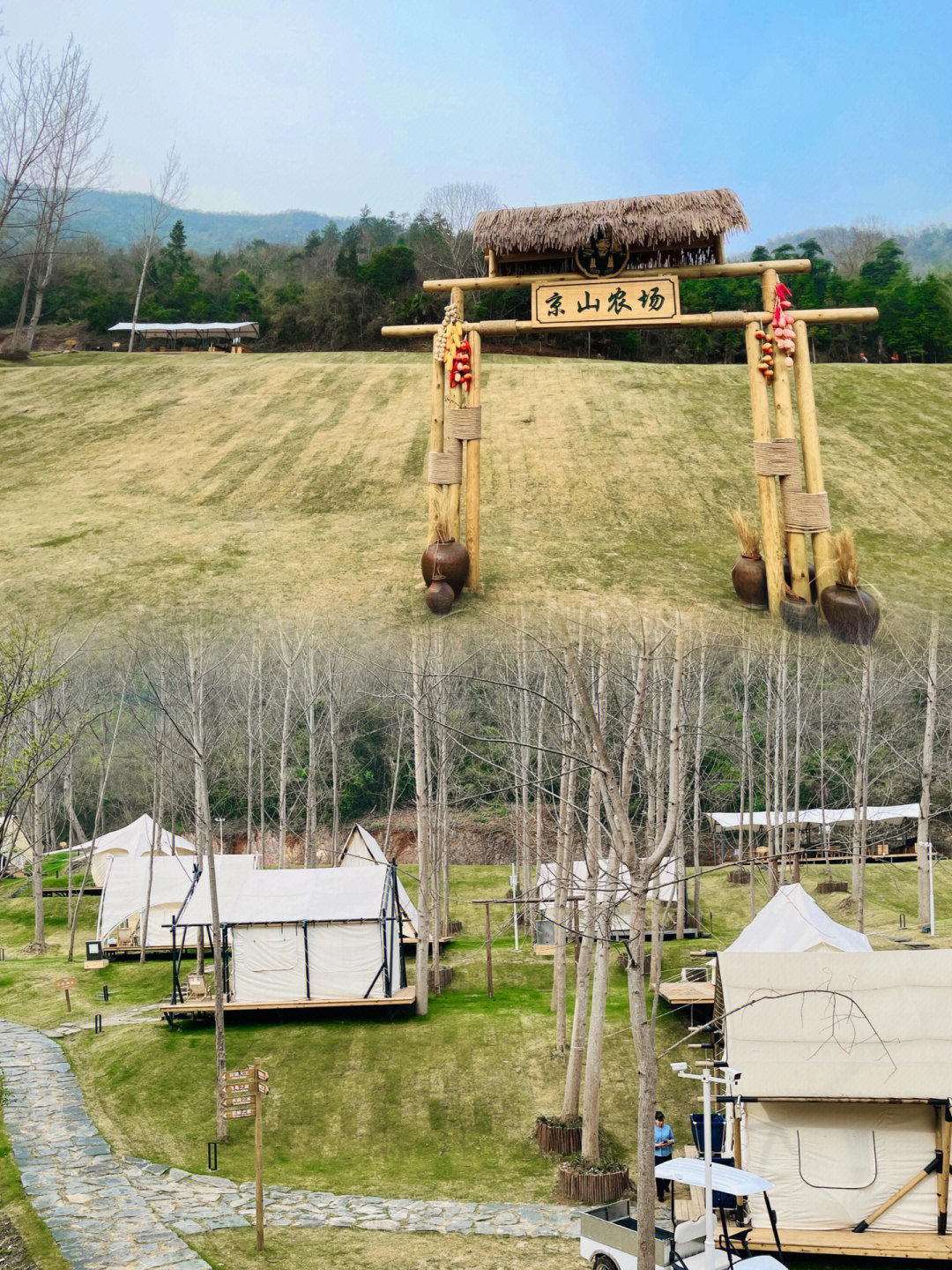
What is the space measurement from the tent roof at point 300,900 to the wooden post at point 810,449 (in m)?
9.42

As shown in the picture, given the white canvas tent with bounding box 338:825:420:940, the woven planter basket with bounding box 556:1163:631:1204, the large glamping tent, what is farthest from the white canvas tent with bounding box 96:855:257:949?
the woven planter basket with bounding box 556:1163:631:1204

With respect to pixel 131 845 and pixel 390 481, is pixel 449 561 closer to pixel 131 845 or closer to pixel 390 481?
pixel 390 481

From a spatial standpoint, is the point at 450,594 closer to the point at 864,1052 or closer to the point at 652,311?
the point at 652,311

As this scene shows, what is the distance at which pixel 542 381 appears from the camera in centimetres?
3058

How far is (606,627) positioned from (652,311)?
4181 mm

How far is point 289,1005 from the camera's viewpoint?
17.4 m

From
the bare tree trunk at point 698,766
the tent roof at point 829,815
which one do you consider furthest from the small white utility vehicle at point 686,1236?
the tent roof at point 829,815

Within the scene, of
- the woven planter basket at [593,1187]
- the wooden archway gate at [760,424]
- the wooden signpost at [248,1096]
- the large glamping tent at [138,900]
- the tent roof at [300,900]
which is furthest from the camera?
the large glamping tent at [138,900]

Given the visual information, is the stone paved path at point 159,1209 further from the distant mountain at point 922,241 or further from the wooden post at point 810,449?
the distant mountain at point 922,241

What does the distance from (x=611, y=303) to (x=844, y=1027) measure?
29.9 ft

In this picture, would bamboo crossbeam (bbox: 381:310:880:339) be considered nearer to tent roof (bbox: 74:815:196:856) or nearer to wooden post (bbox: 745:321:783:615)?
wooden post (bbox: 745:321:783:615)

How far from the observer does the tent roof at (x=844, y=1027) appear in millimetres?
10422

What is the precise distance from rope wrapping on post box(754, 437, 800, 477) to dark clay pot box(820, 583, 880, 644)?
1611 mm

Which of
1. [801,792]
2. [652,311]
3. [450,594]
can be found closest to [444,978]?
[450,594]
